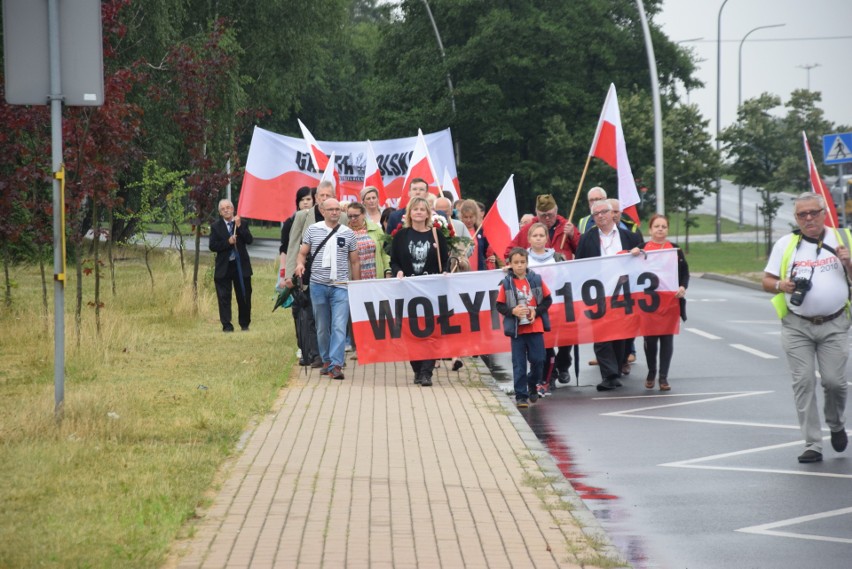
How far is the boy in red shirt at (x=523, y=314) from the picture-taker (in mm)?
12281

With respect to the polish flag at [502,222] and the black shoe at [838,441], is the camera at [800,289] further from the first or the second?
the polish flag at [502,222]

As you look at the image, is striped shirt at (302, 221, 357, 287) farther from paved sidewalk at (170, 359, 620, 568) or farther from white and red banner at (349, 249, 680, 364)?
paved sidewalk at (170, 359, 620, 568)

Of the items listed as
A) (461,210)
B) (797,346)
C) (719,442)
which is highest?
(461,210)

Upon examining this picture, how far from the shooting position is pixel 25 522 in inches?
274

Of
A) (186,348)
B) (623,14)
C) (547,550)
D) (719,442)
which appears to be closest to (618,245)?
(719,442)

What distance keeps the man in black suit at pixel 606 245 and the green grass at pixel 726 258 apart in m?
24.3

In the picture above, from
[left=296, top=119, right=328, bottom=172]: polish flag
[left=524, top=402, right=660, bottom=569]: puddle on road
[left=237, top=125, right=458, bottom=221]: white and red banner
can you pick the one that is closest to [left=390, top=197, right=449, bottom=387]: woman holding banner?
[left=524, top=402, right=660, bottom=569]: puddle on road

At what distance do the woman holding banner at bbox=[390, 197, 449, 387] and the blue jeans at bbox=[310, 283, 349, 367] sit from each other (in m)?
0.64

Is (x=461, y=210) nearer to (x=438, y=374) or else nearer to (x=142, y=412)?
(x=438, y=374)

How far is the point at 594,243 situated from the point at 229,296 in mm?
6465

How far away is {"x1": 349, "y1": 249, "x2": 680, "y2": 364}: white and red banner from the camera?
1395 cm

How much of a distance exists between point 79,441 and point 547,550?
395 centimetres

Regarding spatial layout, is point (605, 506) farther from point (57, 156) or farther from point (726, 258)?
point (726, 258)

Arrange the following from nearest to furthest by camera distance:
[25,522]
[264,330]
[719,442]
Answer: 1. [25,522]
2. [719,442]
3. [264,330]
